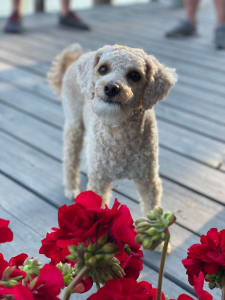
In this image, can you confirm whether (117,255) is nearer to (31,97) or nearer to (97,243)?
(97,243)

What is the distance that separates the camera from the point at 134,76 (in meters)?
1.39

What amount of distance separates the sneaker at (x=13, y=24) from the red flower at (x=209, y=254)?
3.71m

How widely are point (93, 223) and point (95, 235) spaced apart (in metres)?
0.02

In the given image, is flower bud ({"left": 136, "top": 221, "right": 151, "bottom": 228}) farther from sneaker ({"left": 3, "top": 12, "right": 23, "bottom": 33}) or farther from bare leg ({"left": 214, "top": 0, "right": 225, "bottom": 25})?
sneaker ({"left": 3, "top": 12, "right": 23, "bottom": 33})

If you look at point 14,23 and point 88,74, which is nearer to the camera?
point 88,74

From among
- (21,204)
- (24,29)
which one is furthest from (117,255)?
(24,29)

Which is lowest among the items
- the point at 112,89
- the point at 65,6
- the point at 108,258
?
the point at 65,6

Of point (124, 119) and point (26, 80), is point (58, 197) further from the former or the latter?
point (26, 80)

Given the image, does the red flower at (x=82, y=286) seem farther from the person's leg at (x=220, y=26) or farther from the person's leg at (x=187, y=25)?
the person's leg at (x=187, y=25)

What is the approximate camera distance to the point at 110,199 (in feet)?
5.81

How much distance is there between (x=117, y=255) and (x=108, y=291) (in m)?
0.05

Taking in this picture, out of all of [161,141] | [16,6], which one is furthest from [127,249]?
[16,6]

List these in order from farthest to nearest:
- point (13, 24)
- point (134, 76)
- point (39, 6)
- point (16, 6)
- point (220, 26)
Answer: point (39, 6) → point (16, 6) → point (13, 24) → point (220, 26) → point (134, 76)

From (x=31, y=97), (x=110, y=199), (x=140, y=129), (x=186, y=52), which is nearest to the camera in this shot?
(x=140, y=129)
